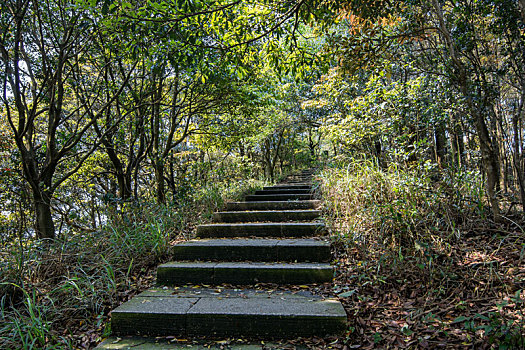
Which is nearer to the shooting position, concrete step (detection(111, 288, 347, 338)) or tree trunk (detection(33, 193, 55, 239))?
concrete step (detection(111, 288, 347, 338))

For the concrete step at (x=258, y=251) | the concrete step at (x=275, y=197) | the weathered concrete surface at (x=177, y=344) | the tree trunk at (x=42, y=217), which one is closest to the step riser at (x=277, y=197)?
the concrete step at (x=275, y=197)

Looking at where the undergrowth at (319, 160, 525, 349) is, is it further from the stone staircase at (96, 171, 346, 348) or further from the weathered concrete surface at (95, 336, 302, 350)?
the weathered concrete surface at (95, 336, 302, 350)

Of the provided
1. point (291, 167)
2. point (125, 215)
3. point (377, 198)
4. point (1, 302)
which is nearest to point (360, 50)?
point (377, 198)

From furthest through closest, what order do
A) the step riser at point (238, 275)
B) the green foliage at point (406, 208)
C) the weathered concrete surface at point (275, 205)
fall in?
the weathered concrete surface at point (275, 205)
the green foliage at point (406, 208)
the step riser at point (238, 275)

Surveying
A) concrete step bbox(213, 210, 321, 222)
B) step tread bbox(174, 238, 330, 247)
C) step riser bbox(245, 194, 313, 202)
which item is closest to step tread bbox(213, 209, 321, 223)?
concrete step bbox(213, 210, 321, 222)

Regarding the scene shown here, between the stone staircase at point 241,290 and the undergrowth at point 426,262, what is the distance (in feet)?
0.87

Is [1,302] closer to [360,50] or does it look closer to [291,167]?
[360,50]

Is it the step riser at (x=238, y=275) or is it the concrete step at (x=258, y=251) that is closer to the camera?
the step riser at (x=238, y=275)

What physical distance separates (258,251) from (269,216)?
1.24m

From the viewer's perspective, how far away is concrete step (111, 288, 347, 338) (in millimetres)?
2213

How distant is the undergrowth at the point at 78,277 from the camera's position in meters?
2.25

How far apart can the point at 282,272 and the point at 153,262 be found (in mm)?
1535

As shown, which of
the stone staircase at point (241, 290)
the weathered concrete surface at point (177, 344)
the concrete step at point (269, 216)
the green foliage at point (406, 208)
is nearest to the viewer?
the weathered concrete surface at point (177, 344)

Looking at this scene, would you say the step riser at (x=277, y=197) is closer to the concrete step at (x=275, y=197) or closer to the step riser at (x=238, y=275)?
the concrete step at (x=275, y=197)
